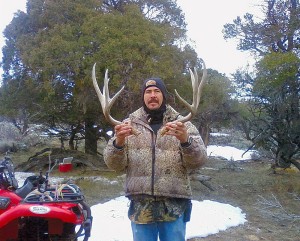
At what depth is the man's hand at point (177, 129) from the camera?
8.53ft

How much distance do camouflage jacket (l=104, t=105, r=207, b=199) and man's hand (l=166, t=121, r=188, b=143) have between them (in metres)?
0.16

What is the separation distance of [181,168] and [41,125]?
A: 12.9m

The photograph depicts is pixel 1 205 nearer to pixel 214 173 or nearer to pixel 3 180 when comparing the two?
pixel 3 180

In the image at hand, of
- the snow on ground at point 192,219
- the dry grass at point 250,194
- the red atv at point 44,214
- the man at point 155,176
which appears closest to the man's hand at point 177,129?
the man at point 155,176

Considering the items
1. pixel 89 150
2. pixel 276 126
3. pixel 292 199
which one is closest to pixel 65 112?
pixel 89 150

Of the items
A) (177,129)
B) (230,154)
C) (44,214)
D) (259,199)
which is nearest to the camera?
(177,129)

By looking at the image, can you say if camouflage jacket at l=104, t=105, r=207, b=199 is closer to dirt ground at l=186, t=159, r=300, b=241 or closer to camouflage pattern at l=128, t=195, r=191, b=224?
camouflage pattern at l=128, t=195, r=191, b=224

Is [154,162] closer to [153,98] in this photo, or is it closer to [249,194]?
[153,98]

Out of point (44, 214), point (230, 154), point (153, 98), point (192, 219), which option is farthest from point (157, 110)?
point (230, 154)

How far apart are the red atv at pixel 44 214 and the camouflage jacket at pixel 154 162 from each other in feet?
3.46

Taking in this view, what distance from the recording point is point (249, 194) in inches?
360

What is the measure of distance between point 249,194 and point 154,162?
22.0 feet

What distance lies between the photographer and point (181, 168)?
113 inches

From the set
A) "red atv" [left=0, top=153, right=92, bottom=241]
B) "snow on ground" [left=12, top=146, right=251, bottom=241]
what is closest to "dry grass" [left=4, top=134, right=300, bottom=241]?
"snow on ground" [left=12, top=146, right=251, bottom=241]
